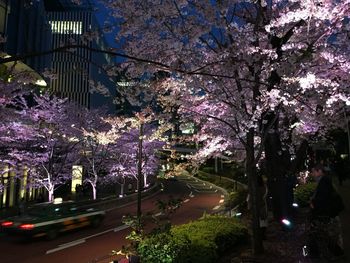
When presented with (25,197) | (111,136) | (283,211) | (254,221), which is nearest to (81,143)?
(111,136)

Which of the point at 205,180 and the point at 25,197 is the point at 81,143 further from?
the point at 205,180

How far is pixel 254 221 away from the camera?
8.30m

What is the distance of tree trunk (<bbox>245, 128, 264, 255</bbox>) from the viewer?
8.21 m

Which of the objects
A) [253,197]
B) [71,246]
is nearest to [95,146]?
[71,246]

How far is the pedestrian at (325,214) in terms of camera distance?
7047 mm

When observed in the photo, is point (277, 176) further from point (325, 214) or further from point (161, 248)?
point (161, 248)

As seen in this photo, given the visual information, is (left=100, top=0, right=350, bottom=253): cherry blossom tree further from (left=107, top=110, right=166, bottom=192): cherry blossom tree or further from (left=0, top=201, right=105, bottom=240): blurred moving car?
(left=107, top=110, right=166, bottom=192): cherry blossom tree

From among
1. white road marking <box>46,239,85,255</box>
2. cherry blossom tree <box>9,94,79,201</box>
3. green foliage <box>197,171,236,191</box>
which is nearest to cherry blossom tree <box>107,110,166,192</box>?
cherry blossom tree <box>9,94,79,201</box>

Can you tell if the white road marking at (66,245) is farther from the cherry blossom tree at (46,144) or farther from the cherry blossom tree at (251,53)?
the cherry blossom tree at (46,144)

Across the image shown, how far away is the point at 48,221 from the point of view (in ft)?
50.1

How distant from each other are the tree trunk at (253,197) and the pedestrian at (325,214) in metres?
1.35

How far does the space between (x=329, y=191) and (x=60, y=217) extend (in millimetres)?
12337

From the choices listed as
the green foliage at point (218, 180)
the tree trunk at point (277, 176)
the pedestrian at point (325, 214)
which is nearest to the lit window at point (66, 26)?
the green foliage at point (218, 180)

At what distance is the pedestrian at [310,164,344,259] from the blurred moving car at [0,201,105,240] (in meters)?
11.4
